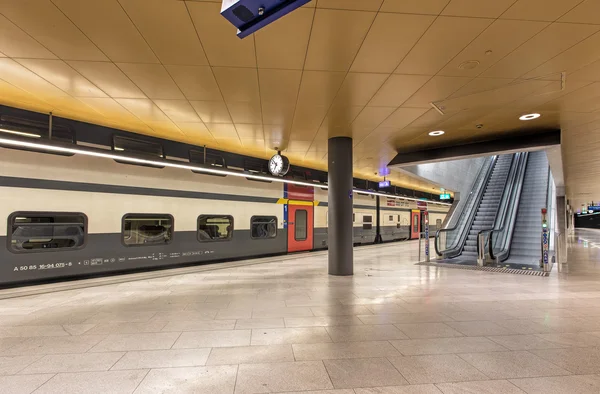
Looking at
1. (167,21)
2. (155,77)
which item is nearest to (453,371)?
(167,21)

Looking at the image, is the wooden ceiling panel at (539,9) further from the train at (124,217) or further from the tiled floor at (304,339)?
the train at (124,217)

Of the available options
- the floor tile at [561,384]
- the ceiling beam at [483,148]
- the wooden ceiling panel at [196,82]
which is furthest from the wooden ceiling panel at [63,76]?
the ceiling beam at [483,148]

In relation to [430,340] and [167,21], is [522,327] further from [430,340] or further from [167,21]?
[167,21]

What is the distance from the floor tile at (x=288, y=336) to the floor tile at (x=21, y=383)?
6.51 feet

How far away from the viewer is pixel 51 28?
331 cm

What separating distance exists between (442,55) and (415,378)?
11.8 feet

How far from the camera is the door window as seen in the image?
38.9 feet

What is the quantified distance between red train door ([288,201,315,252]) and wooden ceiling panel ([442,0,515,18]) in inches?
351

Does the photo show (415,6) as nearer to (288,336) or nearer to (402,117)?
(402,117)

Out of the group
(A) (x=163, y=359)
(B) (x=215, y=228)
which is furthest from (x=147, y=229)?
(A) (x=163, y=359)

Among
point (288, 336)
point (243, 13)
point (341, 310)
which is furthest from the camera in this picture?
point (341, 310)

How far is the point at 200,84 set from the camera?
468 cm

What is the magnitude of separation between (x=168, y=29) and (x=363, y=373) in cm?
399

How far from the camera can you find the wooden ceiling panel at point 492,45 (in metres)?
3.24
